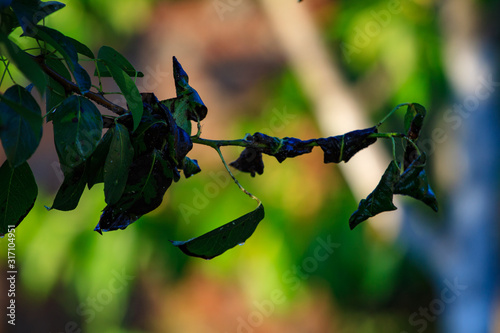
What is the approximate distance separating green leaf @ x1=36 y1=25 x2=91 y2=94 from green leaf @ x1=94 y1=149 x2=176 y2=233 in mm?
79

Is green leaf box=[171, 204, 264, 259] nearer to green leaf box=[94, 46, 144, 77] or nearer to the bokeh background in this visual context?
green leaf box=[94, 46, 144, 77]

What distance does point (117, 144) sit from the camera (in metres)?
0.47

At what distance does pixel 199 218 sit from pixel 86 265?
61 centimetres

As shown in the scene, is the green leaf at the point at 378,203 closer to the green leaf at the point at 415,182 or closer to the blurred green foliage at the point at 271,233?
the green leaf at the point at 415,182

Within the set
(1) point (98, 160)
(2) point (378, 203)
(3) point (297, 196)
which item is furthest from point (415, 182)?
(3) point (297, 196)

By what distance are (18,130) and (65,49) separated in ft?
0.37

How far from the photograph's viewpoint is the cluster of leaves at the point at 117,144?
0.44m

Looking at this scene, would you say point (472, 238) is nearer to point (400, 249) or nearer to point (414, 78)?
point (400, 249)

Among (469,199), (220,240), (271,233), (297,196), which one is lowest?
(271,233)

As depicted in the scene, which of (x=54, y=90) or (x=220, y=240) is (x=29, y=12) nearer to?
(x=54, y=90)

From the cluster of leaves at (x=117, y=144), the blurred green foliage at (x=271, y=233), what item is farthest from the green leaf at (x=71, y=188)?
the blurred green foliage at (x=271, y=233)

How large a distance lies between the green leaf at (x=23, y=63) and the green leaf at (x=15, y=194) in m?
0.13

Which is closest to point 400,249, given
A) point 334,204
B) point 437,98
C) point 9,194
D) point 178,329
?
point 334,204

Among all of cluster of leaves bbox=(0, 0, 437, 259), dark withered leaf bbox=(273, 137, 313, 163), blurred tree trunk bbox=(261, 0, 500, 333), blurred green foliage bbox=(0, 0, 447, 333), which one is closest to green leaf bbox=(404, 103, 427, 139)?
cluster of leaves bbox=(0, 0, 437, 259)
